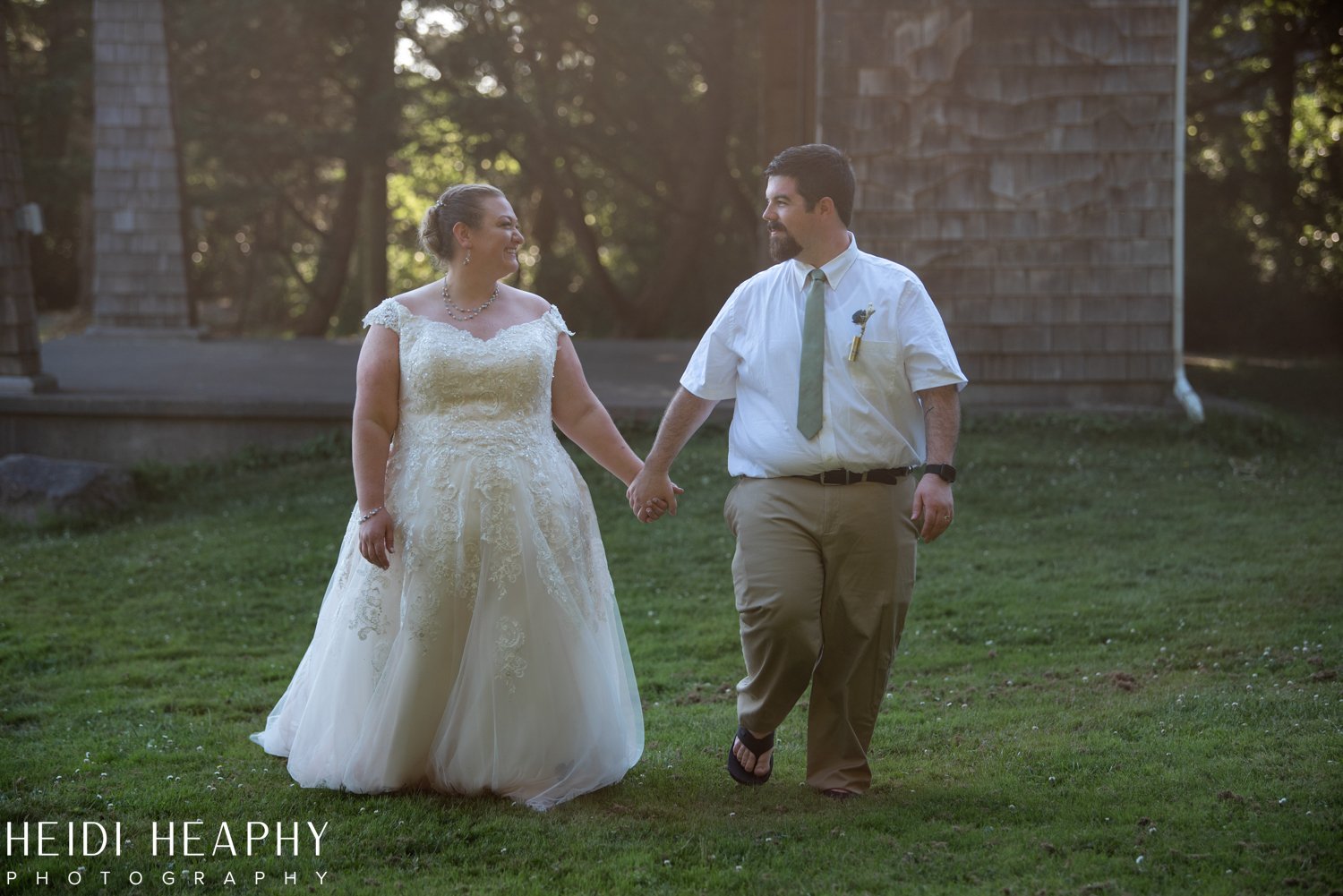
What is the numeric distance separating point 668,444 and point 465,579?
746 millimetres

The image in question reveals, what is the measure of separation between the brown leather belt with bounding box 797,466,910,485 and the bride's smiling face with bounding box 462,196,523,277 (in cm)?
117

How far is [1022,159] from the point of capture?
36.3 ft

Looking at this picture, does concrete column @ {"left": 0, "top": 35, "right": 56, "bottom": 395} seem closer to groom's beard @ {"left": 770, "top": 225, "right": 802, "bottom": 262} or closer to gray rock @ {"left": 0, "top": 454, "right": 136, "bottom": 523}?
gray rock @ {"left": 0, "top": 454, "right": 136, "bottom": 523}

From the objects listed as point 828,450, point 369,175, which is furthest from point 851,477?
point 369,175

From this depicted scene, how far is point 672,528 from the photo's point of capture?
8719mm

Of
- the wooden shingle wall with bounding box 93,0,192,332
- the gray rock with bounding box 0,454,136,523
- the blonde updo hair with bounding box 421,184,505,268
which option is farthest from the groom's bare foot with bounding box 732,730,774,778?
the wooden shingle wall with bounding box 93,0,192,332

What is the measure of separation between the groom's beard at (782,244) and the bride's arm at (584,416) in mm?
809

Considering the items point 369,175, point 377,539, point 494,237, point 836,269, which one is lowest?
point 377,539

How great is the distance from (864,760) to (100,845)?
221cm

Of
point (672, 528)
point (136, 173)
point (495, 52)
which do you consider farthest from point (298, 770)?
point (495, 52)

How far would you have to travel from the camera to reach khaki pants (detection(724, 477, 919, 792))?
161 inches

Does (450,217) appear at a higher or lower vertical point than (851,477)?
higher

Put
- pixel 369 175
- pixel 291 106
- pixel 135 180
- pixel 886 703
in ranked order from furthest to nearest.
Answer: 1. pixel 369 175
2. pixel 291 106
3. pixel 135 180
4. pixel 886 703

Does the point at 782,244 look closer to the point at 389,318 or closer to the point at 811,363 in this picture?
the point at 811,363
